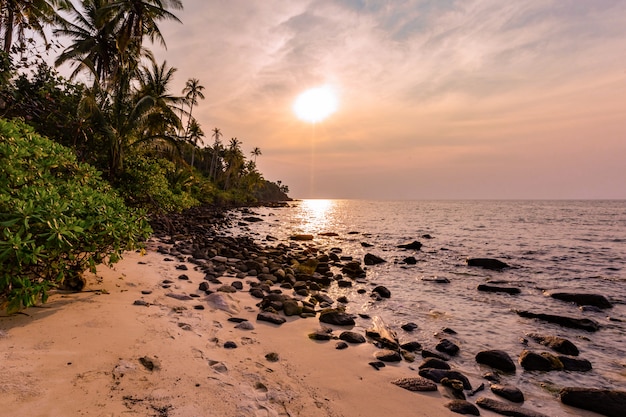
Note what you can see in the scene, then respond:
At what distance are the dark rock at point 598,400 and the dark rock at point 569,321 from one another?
11.0ft

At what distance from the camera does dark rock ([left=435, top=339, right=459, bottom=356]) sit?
205 inches

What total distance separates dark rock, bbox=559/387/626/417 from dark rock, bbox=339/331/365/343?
2793mm

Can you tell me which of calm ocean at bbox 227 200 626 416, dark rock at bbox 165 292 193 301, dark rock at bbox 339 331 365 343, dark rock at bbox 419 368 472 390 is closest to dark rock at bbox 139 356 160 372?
dark rock at bbox 165 292 193 301

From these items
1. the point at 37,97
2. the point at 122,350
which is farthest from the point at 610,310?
the point at 37,97

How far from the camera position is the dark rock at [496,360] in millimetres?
4742

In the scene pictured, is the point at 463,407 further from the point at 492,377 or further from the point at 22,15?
the point at 22,15

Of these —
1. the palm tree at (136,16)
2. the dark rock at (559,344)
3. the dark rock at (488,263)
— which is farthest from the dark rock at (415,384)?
the palm tree at (136,16)

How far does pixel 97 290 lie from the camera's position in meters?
5.34

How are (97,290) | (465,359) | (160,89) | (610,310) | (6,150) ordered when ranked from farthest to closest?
(160,89) < (610,310) < (97,290) < (465,359) < (6,150)

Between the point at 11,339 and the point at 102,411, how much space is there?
1806 millimetres

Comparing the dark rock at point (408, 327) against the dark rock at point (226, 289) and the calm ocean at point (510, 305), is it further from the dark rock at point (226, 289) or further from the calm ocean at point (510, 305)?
the dark rock at point (226, 289)

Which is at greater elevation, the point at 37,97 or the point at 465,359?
the point at 37,97

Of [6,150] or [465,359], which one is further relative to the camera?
[465,359]

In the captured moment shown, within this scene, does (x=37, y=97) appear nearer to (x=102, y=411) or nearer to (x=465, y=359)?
(x=102, y=411)
